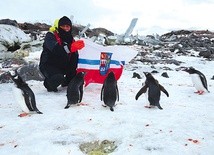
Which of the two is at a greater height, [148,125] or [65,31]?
[65,31]

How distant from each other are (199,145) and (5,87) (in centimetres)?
404

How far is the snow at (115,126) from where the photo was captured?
3.18 m

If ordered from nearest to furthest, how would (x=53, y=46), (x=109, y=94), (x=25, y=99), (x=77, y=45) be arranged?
(x=25, y=99) → (x=109, y=94) → (x=77, y=45) → (x=53, y=46)

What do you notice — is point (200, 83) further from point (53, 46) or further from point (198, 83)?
point (53, 46)

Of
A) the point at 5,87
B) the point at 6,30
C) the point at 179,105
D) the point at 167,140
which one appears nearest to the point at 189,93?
the point at 179,105

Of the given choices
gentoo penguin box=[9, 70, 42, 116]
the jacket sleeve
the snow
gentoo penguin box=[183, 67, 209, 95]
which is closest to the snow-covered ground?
the snow

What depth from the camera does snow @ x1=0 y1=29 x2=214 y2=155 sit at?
318 cm

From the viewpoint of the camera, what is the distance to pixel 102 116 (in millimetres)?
4145

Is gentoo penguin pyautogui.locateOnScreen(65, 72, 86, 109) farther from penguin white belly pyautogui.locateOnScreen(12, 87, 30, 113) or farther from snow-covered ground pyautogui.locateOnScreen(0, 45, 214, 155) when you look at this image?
penguin white belly pyautogui.locateOnScreen(12, 87, 30, 113)

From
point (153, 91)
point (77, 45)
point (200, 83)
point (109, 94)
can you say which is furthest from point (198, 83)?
point (77, 45)

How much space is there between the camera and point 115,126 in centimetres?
375

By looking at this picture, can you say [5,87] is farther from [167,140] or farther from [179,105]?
[167,140]

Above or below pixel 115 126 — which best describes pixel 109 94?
above

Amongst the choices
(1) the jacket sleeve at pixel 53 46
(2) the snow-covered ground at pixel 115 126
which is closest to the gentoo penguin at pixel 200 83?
(2) the snow-covered ground at pixel 115 126
